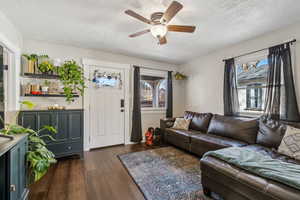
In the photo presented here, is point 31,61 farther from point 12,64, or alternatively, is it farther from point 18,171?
point 18,171

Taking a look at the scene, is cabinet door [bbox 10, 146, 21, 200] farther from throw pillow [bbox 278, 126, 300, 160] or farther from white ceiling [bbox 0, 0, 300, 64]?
throw pillow [bbox 278, 126, 300, 160]

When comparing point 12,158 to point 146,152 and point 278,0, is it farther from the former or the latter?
point 278,0

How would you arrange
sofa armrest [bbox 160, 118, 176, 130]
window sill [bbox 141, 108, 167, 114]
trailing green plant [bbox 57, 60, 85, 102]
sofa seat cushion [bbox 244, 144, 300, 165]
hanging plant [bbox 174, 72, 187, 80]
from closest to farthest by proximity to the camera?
sofa seat cushion [bbox 244, 144, 300, 165] < trailing green plant [bbox 57, 60, 85, 102] < sofa armrest [bbox 160, 118, 176, 130] < window sill [bbox 141, 108, 167, 114] < hanging plant [bbox 174, 72, 187, 80]

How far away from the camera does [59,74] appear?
114 inches

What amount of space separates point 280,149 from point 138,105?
2.87 m

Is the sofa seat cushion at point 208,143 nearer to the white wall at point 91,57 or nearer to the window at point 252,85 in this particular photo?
the window at point 252,85

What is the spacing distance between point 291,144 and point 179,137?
5.98 ft

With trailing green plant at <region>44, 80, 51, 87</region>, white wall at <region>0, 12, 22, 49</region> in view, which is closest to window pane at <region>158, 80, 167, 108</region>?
trailing green plant at <region>44, 80, 51, 87</region>

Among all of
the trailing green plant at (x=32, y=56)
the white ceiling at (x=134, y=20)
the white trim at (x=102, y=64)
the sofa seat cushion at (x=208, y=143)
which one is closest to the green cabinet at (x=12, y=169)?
the white ceiling at (x=134, y=20)

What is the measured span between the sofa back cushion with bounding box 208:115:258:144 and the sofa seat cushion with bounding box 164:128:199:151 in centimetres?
47

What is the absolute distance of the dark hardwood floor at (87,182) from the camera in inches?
68.9

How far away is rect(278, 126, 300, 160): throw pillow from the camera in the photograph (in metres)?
1.79

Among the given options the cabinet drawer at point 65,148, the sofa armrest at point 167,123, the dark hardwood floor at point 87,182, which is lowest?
the dark hardwood floor at point 87,182

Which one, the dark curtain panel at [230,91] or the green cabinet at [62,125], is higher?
the dark curtain panel at [230,91]
